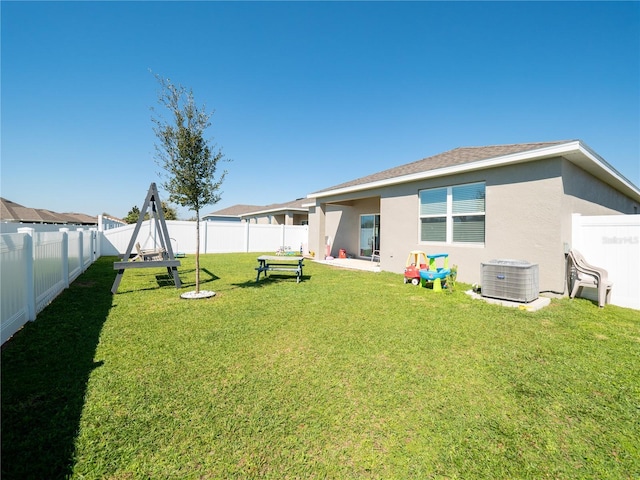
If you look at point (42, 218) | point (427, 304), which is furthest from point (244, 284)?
point (42, 218)

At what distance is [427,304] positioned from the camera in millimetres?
6371

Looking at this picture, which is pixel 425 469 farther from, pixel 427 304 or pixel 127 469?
pixel 427 304

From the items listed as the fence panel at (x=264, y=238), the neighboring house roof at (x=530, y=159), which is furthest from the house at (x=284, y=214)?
the neighboring house roof at (x=530, y=159)

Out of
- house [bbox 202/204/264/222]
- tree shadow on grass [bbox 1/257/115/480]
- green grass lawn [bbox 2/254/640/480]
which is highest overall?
house [bbox 202/204/264/222]

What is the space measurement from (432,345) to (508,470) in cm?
217

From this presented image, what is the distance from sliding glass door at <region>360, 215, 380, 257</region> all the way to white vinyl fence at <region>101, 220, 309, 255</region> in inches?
186

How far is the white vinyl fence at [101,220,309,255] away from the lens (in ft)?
54.7

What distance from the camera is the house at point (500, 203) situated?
22.7 ft

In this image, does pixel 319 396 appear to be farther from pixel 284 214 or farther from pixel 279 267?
pixel 284 214

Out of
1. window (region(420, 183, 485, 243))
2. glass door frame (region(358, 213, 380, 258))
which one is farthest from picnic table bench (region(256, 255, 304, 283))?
glass door frame (region(358, 213, 380, 258))

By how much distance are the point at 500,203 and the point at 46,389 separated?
9890 millimetres

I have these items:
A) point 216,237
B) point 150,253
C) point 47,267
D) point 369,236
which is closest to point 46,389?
point 47,267

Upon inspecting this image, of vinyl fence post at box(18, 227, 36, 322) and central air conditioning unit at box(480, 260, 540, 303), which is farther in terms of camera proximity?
central air conditioning unit at box(480, 260, 540, 303)

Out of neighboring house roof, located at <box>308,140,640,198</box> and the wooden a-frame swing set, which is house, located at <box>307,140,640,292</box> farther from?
the wooden a-frame swing set
